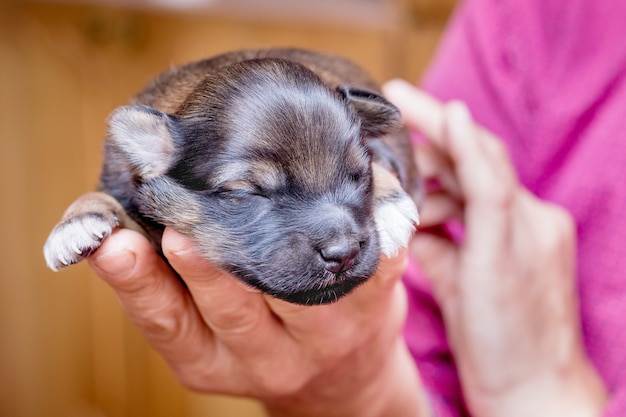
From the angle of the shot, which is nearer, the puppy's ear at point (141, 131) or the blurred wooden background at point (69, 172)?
the puppy's ear at point (141, 131)

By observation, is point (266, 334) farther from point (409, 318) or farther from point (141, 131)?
point (409, 318)

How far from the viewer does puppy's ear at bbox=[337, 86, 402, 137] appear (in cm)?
137

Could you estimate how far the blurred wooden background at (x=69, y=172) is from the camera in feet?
9.04

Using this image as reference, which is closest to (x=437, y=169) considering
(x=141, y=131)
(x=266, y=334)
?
(x=266, y=334)

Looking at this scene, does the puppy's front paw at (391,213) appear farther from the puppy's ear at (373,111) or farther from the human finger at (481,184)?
the human finger at (481,184)

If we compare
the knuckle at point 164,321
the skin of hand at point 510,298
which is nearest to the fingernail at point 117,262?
the knuckle at point 164,321

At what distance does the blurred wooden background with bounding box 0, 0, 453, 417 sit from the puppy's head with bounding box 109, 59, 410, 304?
4.74ft

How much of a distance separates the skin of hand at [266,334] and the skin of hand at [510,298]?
177mm

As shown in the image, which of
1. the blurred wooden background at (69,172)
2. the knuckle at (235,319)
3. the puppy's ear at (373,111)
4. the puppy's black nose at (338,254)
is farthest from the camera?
the blurred wooden background at (69,172)

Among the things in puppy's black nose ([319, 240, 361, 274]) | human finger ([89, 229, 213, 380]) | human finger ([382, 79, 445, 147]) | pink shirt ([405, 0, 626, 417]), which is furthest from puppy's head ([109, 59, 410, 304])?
pink shirt ([405, 0, 626, 417])

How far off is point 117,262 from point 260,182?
0.88ft

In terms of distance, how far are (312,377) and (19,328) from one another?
180 centimetres

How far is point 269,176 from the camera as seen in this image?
1201 millimetres

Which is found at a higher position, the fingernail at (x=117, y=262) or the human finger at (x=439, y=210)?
the fingernail at (x=117, y=262)
